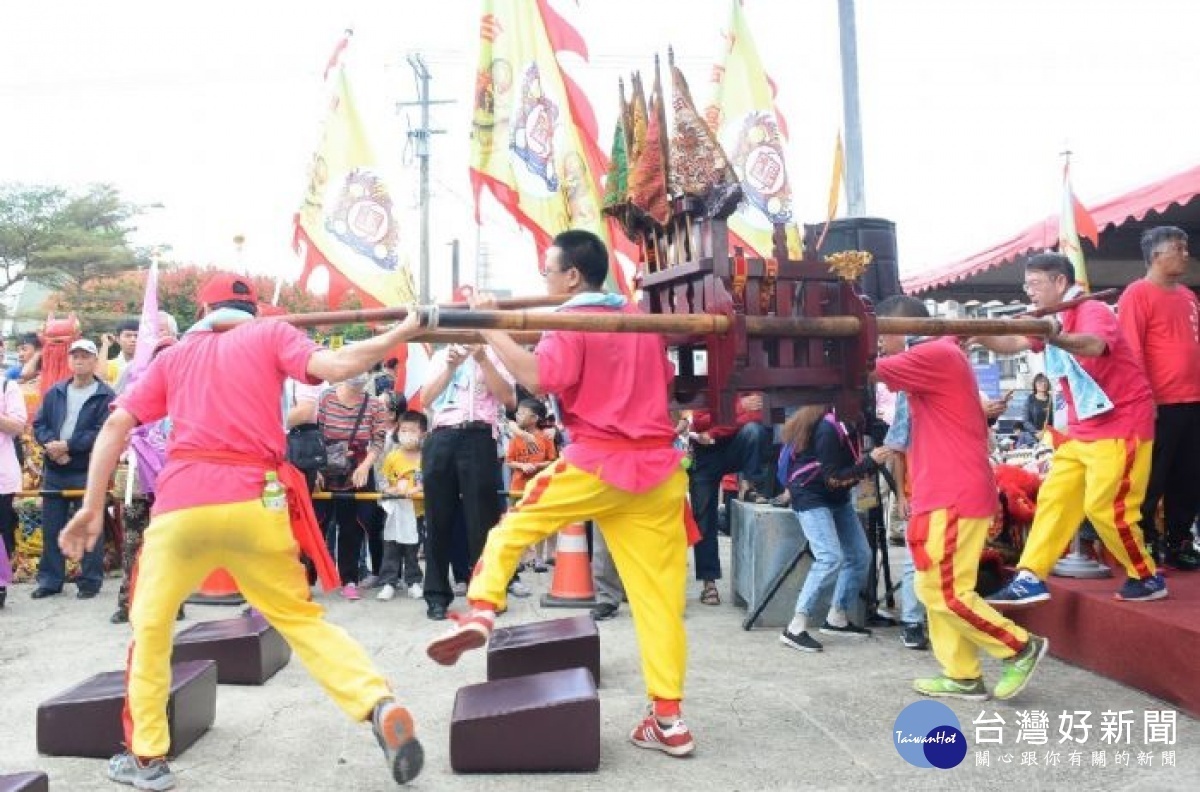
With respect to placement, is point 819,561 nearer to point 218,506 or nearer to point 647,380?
point 647,380

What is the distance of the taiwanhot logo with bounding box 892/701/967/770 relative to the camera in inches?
152

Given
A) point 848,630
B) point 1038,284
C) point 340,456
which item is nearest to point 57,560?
point 340,456

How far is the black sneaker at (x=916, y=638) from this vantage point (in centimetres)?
564

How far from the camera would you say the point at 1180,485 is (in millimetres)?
5578

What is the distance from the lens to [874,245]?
712 cm

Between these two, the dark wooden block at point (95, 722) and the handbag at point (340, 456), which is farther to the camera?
the handbag at point (340, 456)

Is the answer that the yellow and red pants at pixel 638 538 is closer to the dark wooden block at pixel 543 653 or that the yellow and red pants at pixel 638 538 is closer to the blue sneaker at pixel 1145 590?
the dark wooden block at pixel 543 653

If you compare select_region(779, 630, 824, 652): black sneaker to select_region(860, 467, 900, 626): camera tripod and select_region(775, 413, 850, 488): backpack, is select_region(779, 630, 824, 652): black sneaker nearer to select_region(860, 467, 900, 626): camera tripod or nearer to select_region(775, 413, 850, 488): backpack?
select_region(860, 467, 900, 626): camera tripod

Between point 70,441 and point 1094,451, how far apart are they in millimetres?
7141

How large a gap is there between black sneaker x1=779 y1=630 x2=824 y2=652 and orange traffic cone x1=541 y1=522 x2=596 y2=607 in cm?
183

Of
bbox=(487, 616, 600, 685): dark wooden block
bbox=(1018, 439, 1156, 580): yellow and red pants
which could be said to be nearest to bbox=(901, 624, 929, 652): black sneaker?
bbox=(1018, 439, 1156, 580): yellow and red pants

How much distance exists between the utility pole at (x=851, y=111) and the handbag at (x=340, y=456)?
5.30 m

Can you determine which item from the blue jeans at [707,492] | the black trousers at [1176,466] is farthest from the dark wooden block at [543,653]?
the black trousers at [1176,466]

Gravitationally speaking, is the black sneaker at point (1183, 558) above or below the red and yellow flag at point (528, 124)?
below
